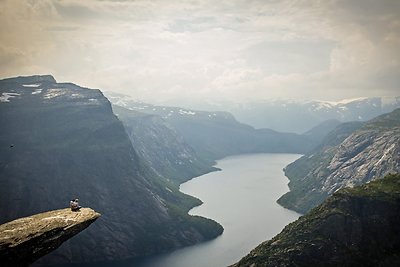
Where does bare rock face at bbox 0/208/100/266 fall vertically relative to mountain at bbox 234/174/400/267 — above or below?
above

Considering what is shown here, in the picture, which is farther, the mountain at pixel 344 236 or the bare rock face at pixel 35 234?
the mountain at pixel 344 236

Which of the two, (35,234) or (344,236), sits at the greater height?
(35,234)

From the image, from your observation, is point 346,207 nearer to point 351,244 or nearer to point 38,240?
point 351,244

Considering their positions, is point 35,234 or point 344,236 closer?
point 35,234

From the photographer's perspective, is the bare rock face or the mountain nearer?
the bare rock face

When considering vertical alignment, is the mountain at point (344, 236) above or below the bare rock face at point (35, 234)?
below

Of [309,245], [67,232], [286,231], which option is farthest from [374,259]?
[67,232]
